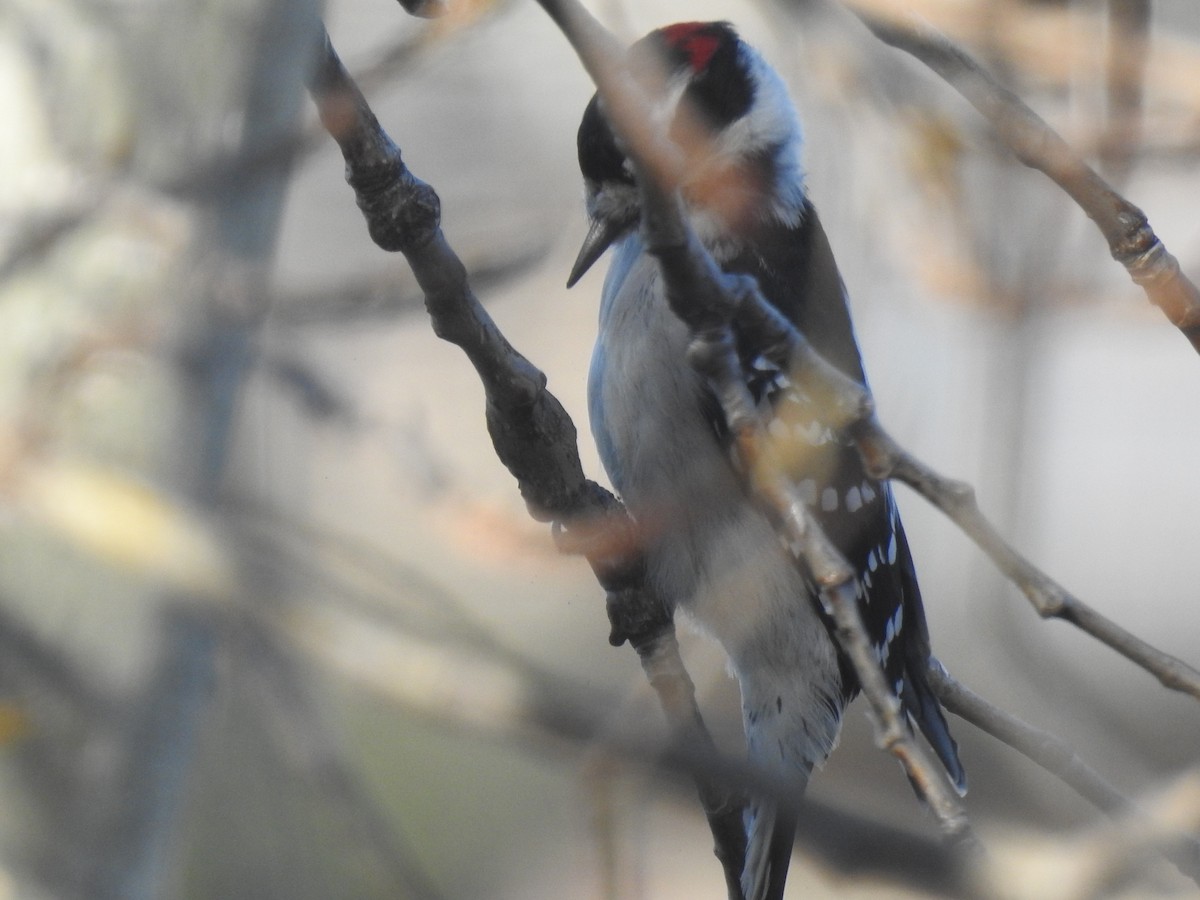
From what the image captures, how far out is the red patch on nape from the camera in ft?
6.58

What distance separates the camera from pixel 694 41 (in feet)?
6.65

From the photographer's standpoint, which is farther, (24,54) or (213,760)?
(213,760)

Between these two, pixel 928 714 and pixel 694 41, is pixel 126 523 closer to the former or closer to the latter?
pixel 928 714

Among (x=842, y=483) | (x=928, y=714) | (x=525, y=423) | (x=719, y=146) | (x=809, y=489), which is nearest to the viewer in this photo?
(x=525, y=423)

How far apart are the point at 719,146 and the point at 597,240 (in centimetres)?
30

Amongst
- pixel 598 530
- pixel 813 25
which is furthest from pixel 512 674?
pixel 813 25

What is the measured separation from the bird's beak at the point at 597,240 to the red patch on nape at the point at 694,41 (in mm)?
360

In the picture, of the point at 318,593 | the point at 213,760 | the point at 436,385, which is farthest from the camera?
the point at 436,385

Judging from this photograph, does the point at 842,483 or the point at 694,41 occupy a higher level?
the point at 694,41

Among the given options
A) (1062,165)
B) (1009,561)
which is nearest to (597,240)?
(1062,165)

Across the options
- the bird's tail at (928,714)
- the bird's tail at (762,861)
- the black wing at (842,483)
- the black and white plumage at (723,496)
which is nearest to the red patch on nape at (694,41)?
the black and white plumage at (723,496)

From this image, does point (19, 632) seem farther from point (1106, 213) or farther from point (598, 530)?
point (1106, 213)

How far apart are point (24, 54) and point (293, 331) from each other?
721mm

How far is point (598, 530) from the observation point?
1.44m
